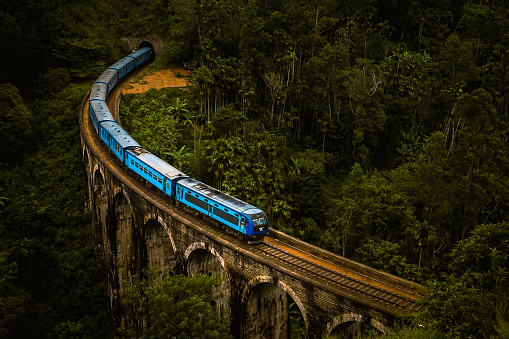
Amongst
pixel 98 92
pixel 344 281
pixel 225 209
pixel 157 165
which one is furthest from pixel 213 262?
pixel 98 92

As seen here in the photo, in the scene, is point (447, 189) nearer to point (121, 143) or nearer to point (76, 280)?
point (121, 143)

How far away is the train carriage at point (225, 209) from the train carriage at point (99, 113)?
47.1ft

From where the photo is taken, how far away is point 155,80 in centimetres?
5562

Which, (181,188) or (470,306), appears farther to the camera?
(181,188)

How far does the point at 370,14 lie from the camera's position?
190ft

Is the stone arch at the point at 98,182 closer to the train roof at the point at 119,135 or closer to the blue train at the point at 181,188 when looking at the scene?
the blue train at the point at 181,188

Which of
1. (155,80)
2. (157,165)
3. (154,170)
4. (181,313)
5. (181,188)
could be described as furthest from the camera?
(155,80)

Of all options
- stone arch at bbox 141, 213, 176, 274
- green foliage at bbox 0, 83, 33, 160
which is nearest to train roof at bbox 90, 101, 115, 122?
green foliage at bbox 0, 83, 33, 160

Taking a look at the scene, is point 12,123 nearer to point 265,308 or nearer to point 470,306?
point 265,308

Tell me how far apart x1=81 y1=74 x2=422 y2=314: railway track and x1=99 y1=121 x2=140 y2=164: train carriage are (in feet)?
17.7

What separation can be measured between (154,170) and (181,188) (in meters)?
2.92

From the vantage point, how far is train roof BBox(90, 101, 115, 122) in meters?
39.2

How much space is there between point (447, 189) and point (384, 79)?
2372 cm

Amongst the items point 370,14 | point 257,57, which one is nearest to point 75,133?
point 257,57
